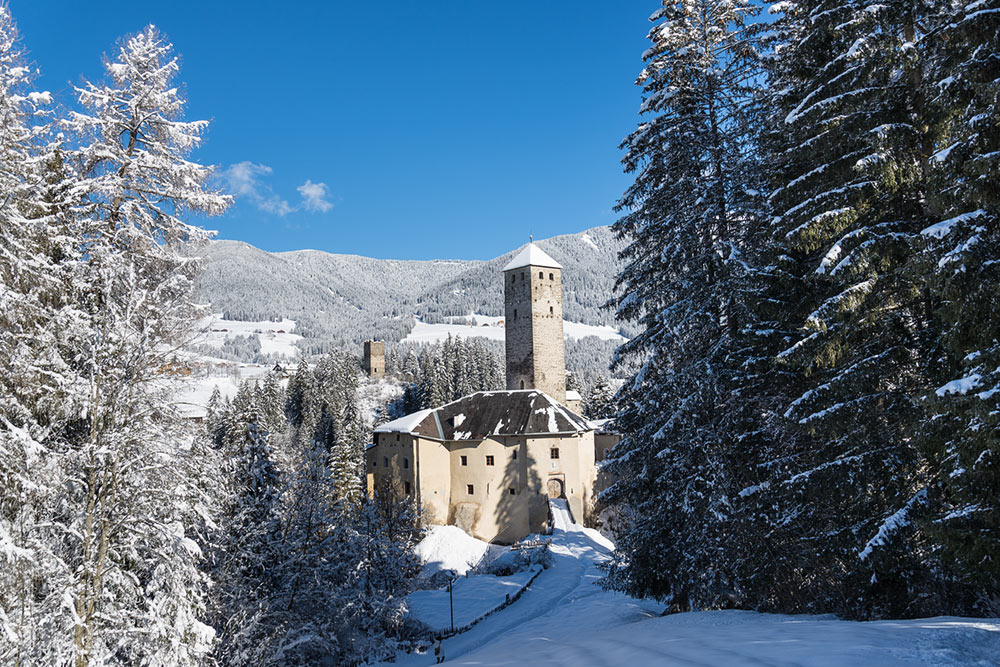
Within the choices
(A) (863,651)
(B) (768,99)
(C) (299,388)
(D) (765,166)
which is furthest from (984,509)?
(C) (299,388)

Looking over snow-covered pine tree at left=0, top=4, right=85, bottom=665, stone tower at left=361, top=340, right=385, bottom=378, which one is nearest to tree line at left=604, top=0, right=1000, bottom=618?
snow-covered pine tree at left=0, top=4, right=85, bottom=665

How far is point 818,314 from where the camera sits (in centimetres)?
984

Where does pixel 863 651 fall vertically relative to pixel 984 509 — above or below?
below

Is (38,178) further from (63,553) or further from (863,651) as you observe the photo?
(863,651)

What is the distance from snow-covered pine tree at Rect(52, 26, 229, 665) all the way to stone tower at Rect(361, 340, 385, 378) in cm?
10932

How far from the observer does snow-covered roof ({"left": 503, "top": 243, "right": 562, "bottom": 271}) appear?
55.6 m

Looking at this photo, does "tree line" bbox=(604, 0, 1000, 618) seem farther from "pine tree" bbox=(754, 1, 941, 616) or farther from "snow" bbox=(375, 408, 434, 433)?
"snow" bbox=(375, 408, 434, 433)

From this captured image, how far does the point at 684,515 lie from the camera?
13.9m

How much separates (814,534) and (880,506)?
1.19m

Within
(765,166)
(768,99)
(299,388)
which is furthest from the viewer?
(299,388)

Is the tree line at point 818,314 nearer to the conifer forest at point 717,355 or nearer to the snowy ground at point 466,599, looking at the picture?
the conifer forest at point 717,355

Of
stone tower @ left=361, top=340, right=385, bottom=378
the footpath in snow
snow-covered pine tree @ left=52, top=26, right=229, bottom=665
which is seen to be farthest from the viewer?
stone tower @ left=361, top=340, right=385, bottom=378

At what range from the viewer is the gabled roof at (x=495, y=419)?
43250mm

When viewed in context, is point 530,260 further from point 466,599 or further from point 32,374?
point 32,374
